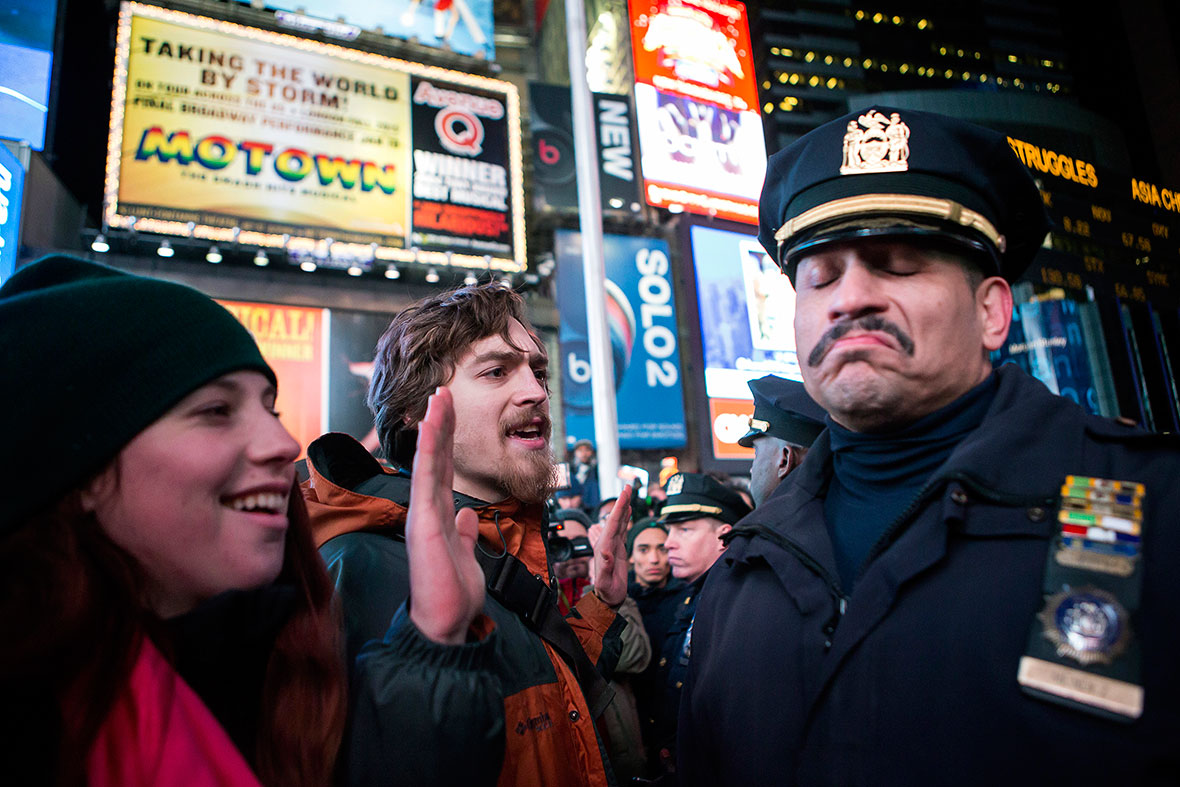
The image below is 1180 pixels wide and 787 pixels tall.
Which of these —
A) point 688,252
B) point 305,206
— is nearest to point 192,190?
point 305,206

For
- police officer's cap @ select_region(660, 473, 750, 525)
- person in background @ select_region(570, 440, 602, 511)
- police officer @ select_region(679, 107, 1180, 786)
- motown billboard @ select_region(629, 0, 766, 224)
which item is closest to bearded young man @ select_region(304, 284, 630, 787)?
police officer @ select_region(679, 107, 1180, 786)

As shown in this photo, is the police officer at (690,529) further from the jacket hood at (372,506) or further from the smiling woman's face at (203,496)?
the smiling woman's face at (203,496)

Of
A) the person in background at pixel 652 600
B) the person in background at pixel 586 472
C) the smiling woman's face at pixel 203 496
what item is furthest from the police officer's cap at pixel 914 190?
the person in background at pixel 586 472

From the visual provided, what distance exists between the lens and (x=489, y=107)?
15070 mm

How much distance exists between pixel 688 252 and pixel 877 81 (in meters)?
40.1

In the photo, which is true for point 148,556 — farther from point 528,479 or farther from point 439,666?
point 528,479

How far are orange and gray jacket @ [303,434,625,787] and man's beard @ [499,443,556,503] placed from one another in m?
0.04

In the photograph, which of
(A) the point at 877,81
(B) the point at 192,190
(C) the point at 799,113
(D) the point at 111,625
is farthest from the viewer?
(A) the point at 877,81

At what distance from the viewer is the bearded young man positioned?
4.28 feet

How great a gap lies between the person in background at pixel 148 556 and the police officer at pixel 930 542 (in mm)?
1002

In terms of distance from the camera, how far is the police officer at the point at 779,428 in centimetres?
296

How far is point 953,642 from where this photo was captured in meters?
1.29

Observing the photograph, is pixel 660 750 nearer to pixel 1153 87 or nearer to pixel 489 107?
pixel 489 107

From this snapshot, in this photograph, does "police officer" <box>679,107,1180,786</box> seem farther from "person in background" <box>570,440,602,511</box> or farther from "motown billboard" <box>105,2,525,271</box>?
"motown billboard" <box>105,2,525,271</box>
